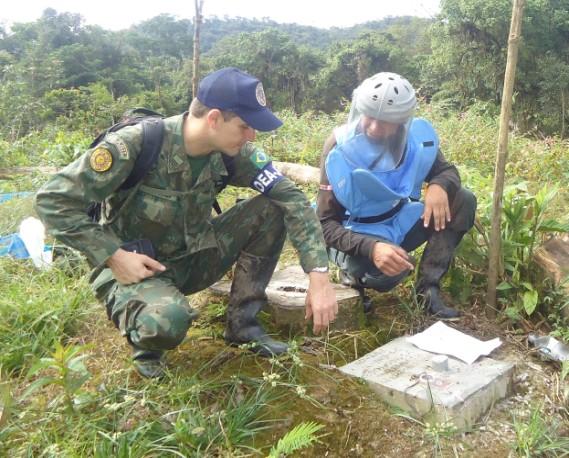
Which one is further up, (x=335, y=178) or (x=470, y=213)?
(x=335, y=178)

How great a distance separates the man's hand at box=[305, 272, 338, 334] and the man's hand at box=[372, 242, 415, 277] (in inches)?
17.6

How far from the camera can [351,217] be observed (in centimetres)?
279

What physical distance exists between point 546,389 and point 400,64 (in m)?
34.3

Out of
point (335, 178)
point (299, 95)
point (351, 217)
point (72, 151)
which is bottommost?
point (299, 95)

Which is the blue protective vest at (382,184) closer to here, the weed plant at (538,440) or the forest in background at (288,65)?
the weed plant at (538,440)

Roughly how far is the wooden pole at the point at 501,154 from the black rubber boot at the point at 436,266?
7.3 inches

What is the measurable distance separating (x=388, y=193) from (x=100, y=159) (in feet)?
4.64

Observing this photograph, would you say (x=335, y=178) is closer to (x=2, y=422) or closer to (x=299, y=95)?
(x=2, y=422)

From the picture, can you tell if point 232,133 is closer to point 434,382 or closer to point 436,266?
A: point 434,382

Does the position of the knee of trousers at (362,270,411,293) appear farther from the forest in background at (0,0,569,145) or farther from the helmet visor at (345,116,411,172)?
the forest in background at (0,0,569,145)

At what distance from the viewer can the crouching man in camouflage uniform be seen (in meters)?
1.92

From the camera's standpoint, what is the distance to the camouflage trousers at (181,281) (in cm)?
193

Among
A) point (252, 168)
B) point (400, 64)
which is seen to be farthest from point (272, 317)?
point (400, 64)

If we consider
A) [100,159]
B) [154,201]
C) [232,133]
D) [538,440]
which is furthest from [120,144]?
[538,440]
